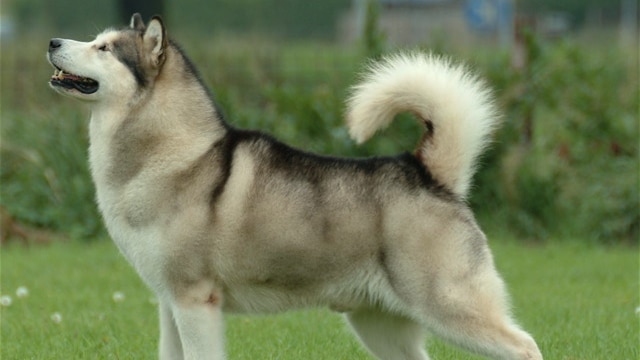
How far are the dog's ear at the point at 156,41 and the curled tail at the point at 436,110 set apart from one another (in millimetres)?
989

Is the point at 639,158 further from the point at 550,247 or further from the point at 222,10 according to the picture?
the point at 222,10

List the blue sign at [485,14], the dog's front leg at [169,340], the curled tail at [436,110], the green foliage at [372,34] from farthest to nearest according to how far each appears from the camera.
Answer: the blue sign at [485,14]
the green foliage at [372,34]
the dog's front leg at [169,340]
the curled tail at [436,110]

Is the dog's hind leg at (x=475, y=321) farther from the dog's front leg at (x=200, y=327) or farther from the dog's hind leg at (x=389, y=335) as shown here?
the dog's front leg at (x=200, y=327)

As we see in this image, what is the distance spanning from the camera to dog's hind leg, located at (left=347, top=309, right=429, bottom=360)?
5742mm

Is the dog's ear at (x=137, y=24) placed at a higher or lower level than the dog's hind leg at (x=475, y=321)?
higher

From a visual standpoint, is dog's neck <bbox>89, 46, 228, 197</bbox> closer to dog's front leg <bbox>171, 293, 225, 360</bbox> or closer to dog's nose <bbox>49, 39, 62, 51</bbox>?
dog's nose <bbox>49, 39, 62, 51</bbox>

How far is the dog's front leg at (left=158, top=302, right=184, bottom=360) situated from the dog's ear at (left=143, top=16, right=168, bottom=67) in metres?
1.23

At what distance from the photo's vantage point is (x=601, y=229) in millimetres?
11805

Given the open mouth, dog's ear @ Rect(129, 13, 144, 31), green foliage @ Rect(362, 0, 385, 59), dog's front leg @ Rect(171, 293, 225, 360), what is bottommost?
green foliage @ Rect(362, 0, 385, 59)

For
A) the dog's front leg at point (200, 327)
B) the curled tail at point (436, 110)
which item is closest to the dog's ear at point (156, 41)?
the curled tail at point (436, 110)

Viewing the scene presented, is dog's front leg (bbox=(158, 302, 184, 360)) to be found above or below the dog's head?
below

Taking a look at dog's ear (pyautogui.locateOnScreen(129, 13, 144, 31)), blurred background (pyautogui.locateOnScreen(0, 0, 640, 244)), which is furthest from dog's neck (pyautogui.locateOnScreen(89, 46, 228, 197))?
blurred background (pyautogui.locateOnScreen(0, 0, 640, 244))

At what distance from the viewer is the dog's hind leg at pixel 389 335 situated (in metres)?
5.74

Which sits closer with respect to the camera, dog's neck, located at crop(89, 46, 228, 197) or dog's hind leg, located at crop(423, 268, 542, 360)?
dog's hind leg, located at crop(423, 268, 542, 360)
